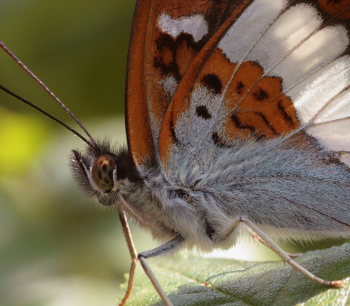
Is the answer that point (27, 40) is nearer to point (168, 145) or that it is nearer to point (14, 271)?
point (14, 271)

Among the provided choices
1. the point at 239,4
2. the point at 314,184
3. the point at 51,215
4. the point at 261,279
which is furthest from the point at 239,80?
the point at 51,215

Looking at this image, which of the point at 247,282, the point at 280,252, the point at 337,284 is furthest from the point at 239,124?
the point at 337,284

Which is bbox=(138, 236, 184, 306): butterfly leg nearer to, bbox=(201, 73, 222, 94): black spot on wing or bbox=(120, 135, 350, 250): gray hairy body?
bbox=(120, 135, 350, 250): gray hairy body

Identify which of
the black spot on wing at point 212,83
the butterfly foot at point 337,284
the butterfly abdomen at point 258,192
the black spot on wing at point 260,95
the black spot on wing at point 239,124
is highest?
the black spot on wing at point 212,83

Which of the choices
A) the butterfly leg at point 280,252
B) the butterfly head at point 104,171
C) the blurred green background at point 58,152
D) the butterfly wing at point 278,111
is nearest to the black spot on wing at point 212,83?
the butterfly wing at point 278,111

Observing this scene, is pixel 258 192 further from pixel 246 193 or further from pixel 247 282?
pixel 247 282

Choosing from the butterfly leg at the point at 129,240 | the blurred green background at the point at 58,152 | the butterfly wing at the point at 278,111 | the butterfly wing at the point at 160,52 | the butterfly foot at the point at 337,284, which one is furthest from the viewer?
the blurred green background at the point at 58,152

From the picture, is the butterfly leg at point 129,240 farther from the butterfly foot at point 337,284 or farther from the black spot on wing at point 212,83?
the butterfly foot at point 337,284
